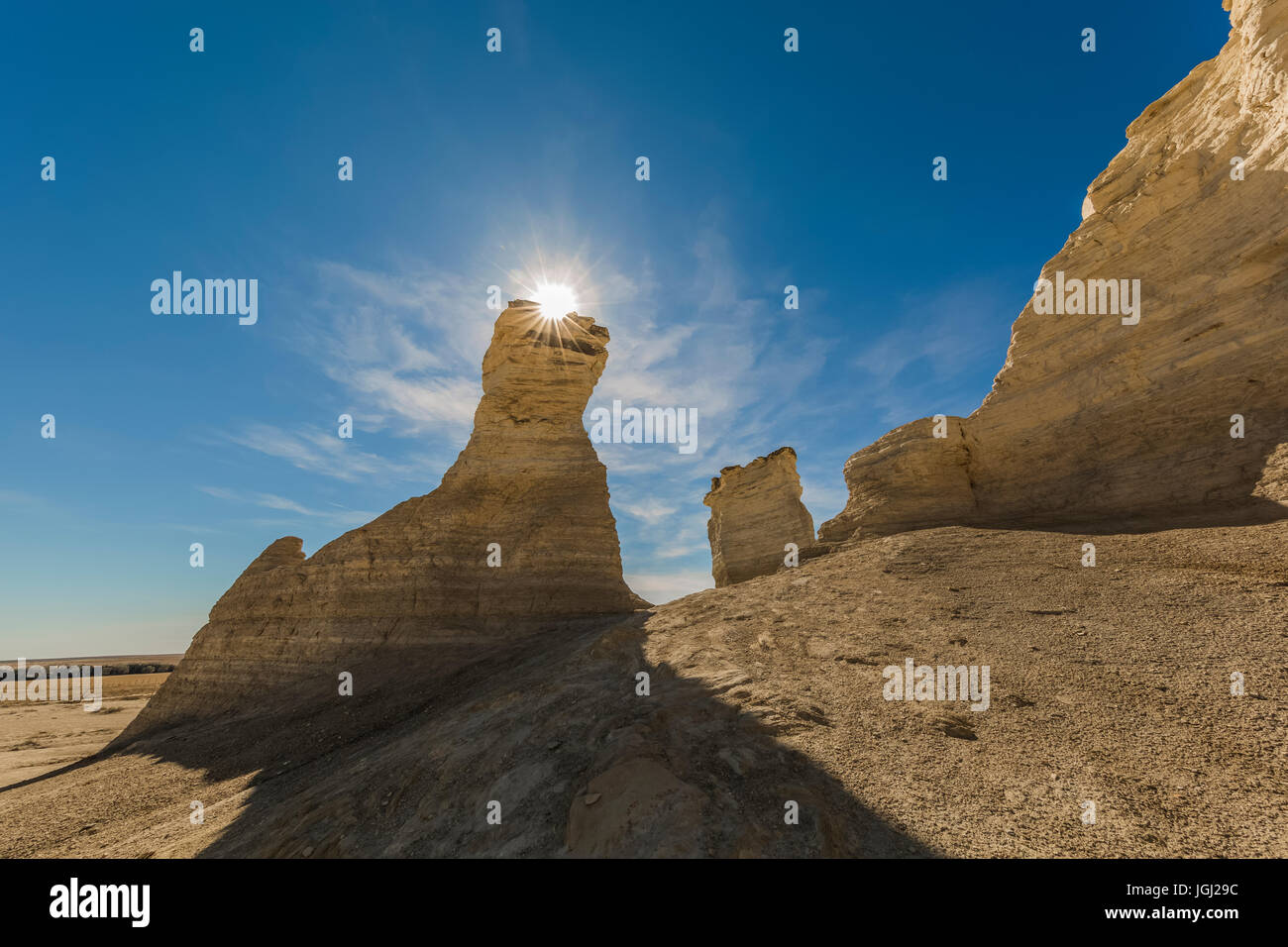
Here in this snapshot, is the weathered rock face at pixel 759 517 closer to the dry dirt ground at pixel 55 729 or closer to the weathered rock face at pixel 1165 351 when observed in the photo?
the weathered rock face at pixel 1165 351

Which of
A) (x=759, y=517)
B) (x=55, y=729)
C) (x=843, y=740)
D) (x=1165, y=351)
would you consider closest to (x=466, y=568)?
(x=843, y=740)

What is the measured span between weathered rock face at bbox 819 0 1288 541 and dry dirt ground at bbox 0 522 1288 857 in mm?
2525

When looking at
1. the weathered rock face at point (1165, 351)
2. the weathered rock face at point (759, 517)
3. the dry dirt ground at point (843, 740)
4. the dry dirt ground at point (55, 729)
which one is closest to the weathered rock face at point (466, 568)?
the dry dirt ground at point (843, 740)

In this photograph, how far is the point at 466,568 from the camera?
1727cm

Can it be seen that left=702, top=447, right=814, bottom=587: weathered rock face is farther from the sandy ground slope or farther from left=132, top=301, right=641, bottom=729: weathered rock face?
the sandy ground slope

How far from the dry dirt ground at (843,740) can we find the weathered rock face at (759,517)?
1853 cm

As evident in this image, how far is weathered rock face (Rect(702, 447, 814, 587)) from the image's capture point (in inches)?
1233

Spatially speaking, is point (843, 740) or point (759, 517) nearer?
point (843, 740)

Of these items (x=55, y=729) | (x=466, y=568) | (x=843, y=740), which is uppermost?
(x=466, y=568)

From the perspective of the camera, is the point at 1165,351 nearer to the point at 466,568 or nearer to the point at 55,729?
the point at 466,568

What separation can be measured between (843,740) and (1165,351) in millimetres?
13685

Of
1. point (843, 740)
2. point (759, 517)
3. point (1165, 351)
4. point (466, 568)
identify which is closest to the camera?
point (843, 740)

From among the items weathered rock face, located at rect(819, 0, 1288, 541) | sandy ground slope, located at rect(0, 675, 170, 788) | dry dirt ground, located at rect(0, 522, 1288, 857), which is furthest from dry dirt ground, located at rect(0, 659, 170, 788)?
weathered rock face, located at rect(819, 0, 1288, 541)
